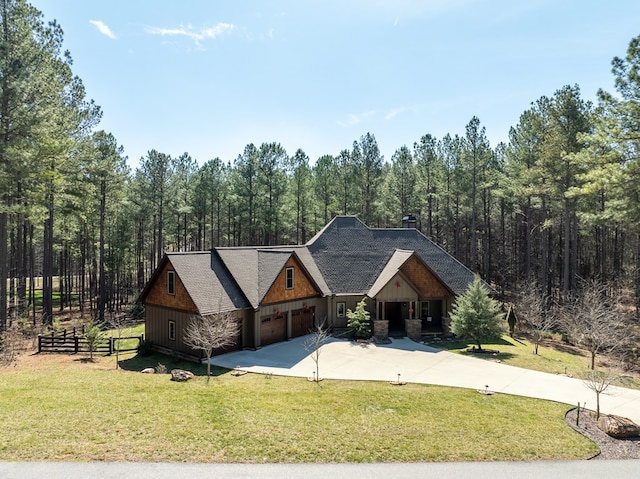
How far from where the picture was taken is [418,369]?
63.1 ft

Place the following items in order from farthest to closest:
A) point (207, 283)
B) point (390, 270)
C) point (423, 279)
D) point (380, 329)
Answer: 1. point (390, 270)
2. point (423, 279)
3. point (380, 329)
4. point (207, 283)

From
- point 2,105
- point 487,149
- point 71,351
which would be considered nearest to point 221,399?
point 71,351

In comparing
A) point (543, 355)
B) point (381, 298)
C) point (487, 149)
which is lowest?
point (543, 355)

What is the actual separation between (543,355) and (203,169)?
141 feet

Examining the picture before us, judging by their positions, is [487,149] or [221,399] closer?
[221,399]

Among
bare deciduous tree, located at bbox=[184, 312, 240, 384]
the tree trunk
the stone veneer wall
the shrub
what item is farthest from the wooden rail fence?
the stone veneer wall

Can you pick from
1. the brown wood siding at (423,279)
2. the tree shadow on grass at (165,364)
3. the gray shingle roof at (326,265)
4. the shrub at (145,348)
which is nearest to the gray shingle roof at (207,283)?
the gray shingle roof at (326,265)

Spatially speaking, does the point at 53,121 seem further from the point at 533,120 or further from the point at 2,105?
the point at 533,120

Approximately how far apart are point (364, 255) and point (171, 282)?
49.0 feet

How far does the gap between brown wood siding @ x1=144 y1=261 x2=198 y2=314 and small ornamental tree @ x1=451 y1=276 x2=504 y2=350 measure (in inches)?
611

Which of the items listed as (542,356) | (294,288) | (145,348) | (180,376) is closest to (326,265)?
(294,288)

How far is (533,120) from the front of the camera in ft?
104

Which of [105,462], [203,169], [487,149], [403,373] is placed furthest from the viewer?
[203,169]

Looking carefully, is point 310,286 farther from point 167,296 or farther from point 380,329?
point 167,296
